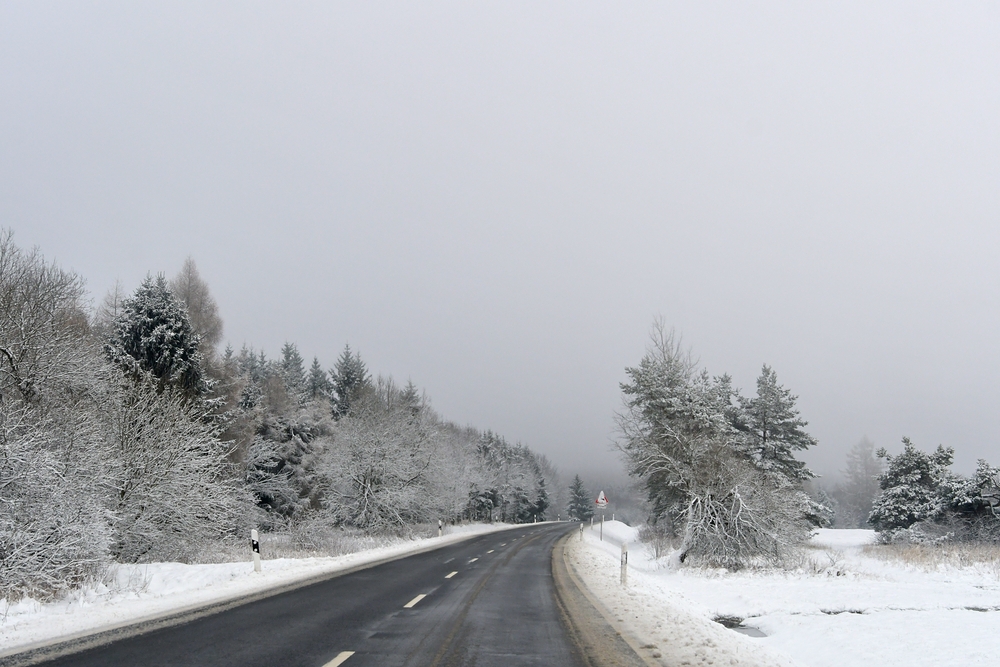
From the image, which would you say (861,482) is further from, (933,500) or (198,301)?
(198,301)

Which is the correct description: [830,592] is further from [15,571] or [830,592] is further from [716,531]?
[15,571]

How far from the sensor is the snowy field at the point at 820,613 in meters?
7.82

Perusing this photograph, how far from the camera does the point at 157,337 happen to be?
28062 millimetres

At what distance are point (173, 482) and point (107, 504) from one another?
66.9 inches

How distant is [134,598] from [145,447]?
22.9 ft

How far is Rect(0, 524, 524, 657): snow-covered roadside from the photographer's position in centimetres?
847

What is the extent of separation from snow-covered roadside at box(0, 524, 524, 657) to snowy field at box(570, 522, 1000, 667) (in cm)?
768

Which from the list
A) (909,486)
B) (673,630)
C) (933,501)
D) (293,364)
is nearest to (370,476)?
(673,630)

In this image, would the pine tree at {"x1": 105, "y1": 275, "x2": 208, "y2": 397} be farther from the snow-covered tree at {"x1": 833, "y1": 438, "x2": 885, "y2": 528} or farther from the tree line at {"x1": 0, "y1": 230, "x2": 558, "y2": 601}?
the snow-covered tree at {"x1": 833, "y1": 438, "x2": 885, "y2": 528}

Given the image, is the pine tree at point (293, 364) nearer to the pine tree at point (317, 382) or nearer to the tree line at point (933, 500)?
the pine tree at point (317, 382)

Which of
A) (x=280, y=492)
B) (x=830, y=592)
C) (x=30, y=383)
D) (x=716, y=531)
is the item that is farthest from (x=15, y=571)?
(x=280, y=492)

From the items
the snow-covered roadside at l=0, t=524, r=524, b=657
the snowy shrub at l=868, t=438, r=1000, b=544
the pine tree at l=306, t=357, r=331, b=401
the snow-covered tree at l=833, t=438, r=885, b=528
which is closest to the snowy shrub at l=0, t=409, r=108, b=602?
the snow-covered roadside at l=0, t=524, r=524, b=657

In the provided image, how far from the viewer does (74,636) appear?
799 centimetres

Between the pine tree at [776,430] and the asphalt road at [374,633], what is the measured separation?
97.7 feet
